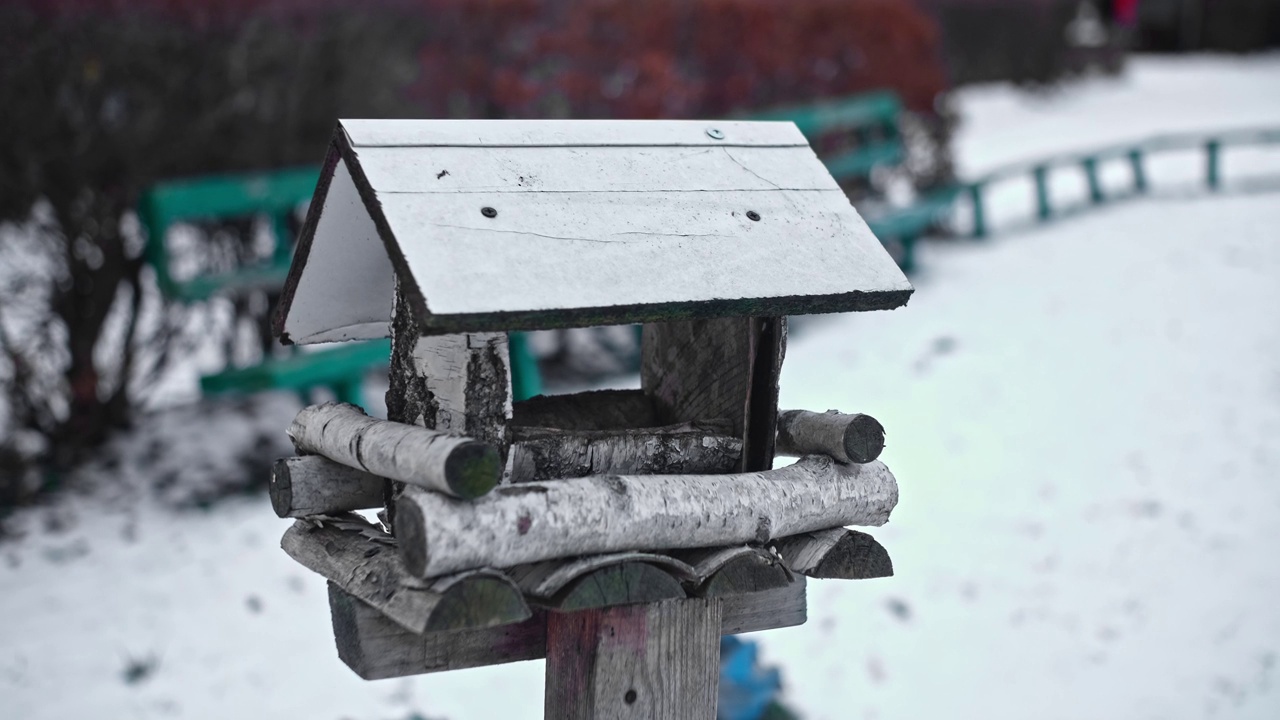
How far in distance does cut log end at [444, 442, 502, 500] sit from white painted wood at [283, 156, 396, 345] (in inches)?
22.0

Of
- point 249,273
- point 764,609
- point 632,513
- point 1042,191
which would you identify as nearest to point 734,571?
point 632,513

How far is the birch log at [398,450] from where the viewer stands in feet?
6.19

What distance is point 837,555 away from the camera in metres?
2.32

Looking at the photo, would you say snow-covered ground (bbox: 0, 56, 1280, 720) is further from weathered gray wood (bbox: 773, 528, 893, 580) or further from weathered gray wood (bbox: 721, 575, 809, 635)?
weathered gray wood (bbox: 773, 528, 893, 580)

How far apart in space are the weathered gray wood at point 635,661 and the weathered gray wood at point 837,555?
0.67 feet

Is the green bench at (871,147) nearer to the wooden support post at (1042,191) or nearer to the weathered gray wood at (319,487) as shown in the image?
the wooden support post at (1042,191)

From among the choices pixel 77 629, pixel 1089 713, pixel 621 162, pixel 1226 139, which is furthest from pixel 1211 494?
pixel 1226 139

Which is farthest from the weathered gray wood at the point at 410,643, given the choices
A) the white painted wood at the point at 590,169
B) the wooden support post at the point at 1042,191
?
the wooden support post at the point at 1042,191

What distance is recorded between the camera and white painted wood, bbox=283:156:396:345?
2.23 meters

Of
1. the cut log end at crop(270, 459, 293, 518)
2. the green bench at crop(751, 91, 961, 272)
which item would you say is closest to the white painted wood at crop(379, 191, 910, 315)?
the cut log end at crop(270, 459, 293, 518)

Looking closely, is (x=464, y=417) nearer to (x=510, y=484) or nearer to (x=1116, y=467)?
(x=510, y=484)

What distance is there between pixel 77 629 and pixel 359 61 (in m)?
3.21

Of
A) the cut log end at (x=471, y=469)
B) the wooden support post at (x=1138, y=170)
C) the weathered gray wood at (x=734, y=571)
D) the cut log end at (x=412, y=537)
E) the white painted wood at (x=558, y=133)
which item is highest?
the white painted wood at (x=558, y=133)

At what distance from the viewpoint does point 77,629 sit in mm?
4242
